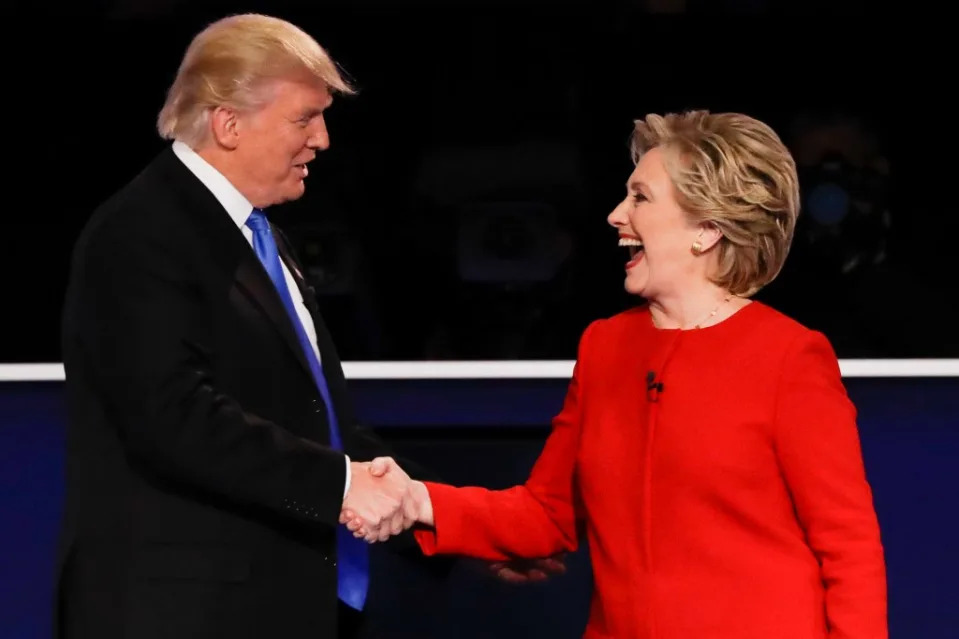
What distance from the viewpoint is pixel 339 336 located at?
3.22m

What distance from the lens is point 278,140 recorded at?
7.74ft

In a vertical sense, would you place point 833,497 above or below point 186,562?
above

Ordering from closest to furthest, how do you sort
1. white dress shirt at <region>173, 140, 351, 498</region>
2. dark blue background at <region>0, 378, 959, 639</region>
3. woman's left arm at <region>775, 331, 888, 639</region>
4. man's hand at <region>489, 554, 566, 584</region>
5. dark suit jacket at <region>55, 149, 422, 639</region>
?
woman's left arm at <region>775, 331, 888, 639</region> < dark suit jacket at <region>55, 149, 422, 639</region> < white dress shirt at <region>173, 140, 351, 498</region> < man's hand at <region>489, 554, 566, 584</region> < dark blue background at <region>0, 378, 959, 639</region>

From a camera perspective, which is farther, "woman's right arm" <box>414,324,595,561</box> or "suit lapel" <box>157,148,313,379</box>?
"woman's right arm" <box>414,324,595,561</box>

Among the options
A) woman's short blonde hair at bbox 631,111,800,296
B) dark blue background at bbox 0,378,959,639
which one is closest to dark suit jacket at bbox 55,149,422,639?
woman's short blonde hair at bbox 631,111,800,296

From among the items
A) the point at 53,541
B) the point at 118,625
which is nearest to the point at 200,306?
the point at 118,625

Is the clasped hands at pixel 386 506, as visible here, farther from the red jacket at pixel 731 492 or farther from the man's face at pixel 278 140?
the man's face at pixel 278 140

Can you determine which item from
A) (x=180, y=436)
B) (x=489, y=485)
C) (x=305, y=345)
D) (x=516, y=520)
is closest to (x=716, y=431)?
(x=516, y=520)

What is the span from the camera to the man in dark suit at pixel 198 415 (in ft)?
6.91

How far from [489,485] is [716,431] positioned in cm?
128

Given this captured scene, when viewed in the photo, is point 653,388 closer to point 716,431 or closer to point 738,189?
point 716,431

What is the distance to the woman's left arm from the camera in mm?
1939

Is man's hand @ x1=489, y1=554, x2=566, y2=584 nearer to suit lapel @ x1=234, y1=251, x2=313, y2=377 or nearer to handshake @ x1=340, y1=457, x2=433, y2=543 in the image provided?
handshake @ x1=340, y1=457, x2=433, y2=543

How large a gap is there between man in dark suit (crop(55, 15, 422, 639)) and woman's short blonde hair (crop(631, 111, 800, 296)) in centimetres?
67
